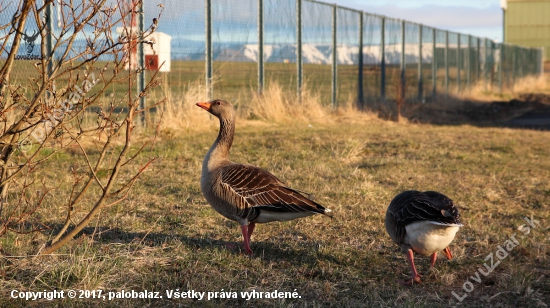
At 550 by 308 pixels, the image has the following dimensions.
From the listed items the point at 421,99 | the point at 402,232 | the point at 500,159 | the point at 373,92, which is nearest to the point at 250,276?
the point at 402,232

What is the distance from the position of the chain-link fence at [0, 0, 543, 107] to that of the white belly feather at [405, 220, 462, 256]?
4.77 metres

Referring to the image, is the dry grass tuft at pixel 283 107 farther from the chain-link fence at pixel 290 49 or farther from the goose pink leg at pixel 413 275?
the goose pink leg at pixel 413 275

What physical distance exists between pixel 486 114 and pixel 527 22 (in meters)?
40.6

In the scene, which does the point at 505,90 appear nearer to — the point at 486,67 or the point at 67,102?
the point at 486,67

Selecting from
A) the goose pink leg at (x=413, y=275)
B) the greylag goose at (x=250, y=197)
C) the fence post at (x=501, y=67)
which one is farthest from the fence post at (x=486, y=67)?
the goose pink leg at (x=413, y=275)

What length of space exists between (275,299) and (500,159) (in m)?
7.81

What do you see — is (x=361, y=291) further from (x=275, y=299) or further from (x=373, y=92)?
(x=373, y=92)

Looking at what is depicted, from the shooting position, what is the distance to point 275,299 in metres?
4.00

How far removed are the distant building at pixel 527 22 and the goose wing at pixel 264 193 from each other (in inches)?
2245

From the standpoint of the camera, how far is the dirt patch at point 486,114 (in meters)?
19.8

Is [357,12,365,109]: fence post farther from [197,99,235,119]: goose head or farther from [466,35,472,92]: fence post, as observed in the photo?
[466,35,472,92]: fence post

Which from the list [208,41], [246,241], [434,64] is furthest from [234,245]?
[434,64]

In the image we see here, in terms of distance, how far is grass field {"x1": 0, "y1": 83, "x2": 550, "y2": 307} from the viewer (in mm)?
4133

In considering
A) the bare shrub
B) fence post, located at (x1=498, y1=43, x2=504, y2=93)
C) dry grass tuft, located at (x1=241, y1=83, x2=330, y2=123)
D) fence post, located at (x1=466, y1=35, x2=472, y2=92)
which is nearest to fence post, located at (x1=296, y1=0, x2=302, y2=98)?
dry grass tuft, located at (x1=241, y1=83, x2=330, y2=123)
